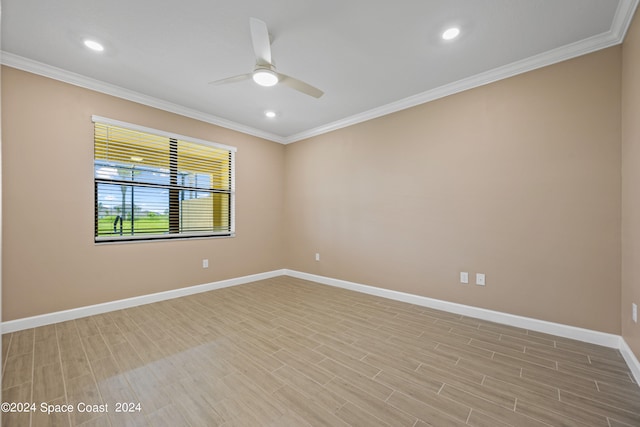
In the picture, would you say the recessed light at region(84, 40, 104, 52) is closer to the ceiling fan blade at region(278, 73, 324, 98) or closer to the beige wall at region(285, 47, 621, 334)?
the ceiling fan blade at region(278, 73, 324, 98)

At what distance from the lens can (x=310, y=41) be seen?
2.58 m

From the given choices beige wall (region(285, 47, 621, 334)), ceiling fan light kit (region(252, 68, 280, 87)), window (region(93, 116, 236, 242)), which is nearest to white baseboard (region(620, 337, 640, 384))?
beige wall (region(285, 47, 621, 334))

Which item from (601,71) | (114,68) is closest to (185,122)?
(114,68)

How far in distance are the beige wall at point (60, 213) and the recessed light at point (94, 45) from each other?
804 millimetres

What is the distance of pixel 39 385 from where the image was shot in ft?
6.48

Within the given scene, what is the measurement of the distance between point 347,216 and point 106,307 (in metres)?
3.32

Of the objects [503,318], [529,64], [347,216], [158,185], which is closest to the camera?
[529,64]

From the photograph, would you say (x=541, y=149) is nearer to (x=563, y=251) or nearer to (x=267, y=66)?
(x=563, y=251)

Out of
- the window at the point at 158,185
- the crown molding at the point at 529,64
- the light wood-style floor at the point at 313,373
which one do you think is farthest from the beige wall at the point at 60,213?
the crown molding at the point at 529,64

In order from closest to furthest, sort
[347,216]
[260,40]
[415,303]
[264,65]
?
[260,40] < [264,65] < [415,303] < [347,216]

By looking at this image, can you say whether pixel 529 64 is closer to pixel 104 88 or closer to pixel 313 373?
pixel 313 373

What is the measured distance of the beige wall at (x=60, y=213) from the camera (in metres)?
2.82

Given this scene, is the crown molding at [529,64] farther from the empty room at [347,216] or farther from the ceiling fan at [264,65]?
the ceiling fan at [264,65]

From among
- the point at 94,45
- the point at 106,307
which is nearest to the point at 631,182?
the point at 94,45
